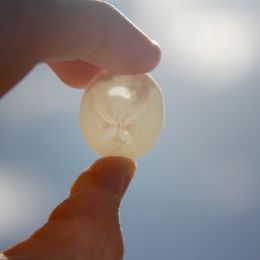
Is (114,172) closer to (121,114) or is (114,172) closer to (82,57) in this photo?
(121,114)

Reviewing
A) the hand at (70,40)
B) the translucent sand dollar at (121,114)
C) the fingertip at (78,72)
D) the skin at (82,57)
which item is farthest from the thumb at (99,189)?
the fingertip at (78,72)

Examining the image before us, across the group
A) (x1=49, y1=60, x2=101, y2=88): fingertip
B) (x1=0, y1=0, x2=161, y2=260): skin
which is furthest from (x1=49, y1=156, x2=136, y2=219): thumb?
(x1=49, y1=60, x2=101, y2=88): fingertip

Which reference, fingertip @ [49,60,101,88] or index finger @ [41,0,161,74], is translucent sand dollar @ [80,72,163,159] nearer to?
index finger @ [41,0,161,74]

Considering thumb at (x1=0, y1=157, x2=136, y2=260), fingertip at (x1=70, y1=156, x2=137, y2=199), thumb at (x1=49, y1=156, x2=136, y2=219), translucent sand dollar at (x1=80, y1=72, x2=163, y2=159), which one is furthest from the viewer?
translucent sand dollar at (x1=80, y1=72, x2=163, y2=159)

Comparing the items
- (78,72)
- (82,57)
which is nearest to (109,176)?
(82,57)

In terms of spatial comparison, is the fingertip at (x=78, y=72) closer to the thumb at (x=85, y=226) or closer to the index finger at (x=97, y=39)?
the index finger at (x=97, y=39)

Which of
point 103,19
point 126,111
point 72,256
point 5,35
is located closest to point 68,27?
point 103,19

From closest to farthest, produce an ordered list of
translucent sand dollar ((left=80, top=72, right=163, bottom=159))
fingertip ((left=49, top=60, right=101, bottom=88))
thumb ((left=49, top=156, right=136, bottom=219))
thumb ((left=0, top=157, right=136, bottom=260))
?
thumb ((left=0, top=157, right=136, bottom=260)) < thumb ((left=49, top=156, right=136, bottom=219)) < translucent sand dollar ((left=80, top=72, right=163, bottom=159)) < fingertip ((left=49, top=60, right=101, bottom=88))

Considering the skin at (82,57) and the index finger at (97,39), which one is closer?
the skin at (82,57)
